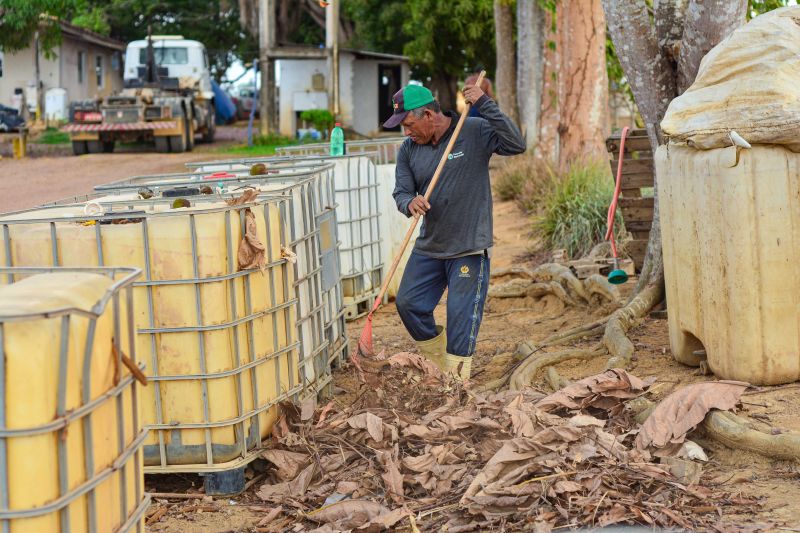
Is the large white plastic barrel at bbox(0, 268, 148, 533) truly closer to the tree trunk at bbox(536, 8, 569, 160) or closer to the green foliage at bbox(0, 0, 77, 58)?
the tree trunk at bbox(536, 8, 569, 160)

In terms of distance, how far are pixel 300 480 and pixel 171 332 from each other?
864 mm

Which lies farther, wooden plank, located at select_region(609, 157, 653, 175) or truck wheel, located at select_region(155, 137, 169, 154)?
truck wheel, located at select_region(155, 137, 169, 154)

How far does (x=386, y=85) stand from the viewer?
39.3 m

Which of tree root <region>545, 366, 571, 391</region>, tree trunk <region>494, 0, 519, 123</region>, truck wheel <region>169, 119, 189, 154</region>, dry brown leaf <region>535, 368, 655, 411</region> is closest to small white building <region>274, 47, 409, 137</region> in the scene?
truck wheel <region>169, 119, 189, 154</region>

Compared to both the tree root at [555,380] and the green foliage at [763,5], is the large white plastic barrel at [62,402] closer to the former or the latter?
the tree root at [555,380]

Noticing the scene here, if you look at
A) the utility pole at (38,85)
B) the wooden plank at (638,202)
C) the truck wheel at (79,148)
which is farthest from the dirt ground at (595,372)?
the utility pole at (38,85)

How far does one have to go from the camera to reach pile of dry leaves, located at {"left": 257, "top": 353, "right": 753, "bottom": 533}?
401 cm

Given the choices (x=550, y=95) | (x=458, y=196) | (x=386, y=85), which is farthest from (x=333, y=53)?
(x=458, y=196)

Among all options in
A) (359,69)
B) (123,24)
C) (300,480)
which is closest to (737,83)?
(300,480)

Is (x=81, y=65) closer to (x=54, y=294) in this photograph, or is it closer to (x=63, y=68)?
(x=63, y=68)

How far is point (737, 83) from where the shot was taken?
5.20 meters

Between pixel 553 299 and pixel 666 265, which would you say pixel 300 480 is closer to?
pixel 666 265

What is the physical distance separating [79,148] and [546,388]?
23.1 metres

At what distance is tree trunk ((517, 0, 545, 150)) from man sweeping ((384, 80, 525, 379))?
12622 millimetres
